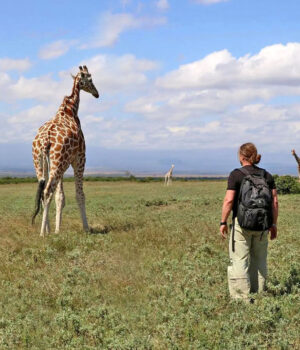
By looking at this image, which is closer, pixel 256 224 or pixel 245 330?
pixel 245 330

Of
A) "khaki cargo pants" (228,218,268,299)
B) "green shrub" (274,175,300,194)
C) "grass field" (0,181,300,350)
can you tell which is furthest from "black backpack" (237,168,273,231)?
"green shrub" (274,175,300,194)

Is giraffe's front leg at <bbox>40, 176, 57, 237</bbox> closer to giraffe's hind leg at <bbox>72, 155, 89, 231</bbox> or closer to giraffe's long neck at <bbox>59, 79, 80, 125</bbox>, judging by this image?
giraffe's hind leg at <bbox>72, 155, 89, 231</bbox>

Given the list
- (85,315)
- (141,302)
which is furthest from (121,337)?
(141,302)

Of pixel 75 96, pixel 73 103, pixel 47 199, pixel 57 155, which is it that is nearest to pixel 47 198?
pixel 47 199

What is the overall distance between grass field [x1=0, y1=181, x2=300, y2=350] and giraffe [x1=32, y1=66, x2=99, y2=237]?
104 centimetres

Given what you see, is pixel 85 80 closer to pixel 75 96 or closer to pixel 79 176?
pixel 75 96

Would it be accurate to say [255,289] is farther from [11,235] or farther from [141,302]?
[11,235]

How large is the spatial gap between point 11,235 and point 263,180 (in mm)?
8440

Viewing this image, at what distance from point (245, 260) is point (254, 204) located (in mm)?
949

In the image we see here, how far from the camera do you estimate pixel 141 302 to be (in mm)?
7137

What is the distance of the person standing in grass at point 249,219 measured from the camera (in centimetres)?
679

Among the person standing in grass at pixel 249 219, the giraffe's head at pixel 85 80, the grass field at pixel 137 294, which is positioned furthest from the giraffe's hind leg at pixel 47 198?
the person standing in grass at pixel 249 219

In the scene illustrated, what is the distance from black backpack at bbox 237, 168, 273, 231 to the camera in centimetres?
677

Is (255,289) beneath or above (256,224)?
beneath
